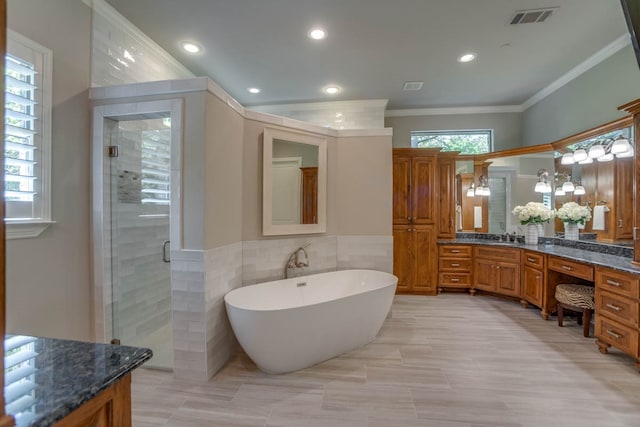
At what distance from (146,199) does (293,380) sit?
217 cm

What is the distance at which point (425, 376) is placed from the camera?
2203 millimetres

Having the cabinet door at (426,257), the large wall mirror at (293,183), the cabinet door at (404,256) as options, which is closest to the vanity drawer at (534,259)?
the cabinet door at (426,257)

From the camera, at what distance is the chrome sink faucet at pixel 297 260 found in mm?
2975

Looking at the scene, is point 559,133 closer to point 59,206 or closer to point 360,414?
point 360,414

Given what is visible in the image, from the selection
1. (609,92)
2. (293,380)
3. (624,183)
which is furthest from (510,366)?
(609,92)

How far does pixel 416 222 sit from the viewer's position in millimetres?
4277

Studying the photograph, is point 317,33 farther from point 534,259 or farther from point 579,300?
point 579,300

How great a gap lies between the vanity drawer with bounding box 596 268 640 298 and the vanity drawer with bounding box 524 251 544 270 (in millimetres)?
768

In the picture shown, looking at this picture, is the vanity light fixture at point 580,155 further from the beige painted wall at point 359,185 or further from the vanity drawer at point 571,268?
the beige painted wall at point 359,185

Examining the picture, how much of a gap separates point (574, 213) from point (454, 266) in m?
1.60

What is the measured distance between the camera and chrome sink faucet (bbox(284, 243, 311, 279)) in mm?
2975

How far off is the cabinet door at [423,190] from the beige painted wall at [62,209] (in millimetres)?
3937

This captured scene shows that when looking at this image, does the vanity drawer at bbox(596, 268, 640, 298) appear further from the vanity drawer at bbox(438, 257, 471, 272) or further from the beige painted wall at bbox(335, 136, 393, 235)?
the beige painted wall at bbox(335, 136, 393, 235)

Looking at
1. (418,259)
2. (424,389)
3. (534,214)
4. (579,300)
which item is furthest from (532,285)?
(424,389)
